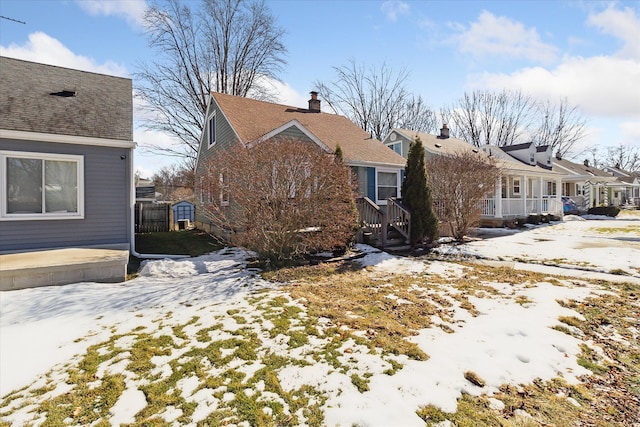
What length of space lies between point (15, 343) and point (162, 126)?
21241 mm

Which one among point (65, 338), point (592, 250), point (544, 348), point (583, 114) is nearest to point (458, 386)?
point (544, 348)

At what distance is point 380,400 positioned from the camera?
2.75 meters

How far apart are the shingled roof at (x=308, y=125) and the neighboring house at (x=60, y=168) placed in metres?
4.30

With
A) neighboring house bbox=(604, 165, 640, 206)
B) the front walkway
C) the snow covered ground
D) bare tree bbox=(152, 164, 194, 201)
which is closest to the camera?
the snow covered ground

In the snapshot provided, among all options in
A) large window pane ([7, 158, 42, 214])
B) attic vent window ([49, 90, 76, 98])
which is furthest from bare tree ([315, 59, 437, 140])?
large window pane ([7, 158, 42, 214])

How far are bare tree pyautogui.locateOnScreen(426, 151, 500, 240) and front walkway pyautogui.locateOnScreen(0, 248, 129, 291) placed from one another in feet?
33.9

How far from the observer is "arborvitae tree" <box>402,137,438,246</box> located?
10.5 meters

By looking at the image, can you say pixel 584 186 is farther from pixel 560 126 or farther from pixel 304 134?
pixel 304 134

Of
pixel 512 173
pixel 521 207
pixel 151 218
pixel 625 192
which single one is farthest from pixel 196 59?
pixel 625 192

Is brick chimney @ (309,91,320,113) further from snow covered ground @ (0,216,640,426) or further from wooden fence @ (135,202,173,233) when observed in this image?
snow covered ground @ (0,216,640,426)

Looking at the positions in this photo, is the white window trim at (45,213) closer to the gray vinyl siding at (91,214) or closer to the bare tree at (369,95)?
the gray vinyl siding at (91,214)

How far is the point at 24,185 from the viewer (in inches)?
316

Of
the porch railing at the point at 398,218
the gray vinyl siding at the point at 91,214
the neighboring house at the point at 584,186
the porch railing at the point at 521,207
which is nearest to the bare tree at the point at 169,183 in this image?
the gray vinyl siding at the point at 91,214

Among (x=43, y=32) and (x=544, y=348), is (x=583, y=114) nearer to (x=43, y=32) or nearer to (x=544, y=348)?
(x=544, y=348)
